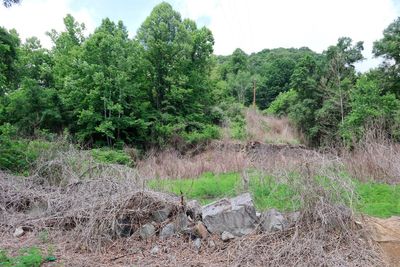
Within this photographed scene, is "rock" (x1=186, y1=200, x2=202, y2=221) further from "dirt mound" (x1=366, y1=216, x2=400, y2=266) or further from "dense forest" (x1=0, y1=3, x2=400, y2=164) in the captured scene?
"dense forest" (x1=0, y1=3, x2=400, y2=164)

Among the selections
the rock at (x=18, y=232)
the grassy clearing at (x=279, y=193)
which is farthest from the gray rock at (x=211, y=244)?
the rock at (x=18, y=232)

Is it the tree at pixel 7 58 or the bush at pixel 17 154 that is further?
the tree at pixel 7 58

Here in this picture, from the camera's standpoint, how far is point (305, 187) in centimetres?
497

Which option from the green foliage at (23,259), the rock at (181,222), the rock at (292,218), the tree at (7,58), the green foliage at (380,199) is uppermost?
the tree at (7,58)

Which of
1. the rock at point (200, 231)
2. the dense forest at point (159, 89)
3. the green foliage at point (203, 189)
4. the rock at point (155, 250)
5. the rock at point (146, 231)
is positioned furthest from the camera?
the dense forest at point (159, 89)

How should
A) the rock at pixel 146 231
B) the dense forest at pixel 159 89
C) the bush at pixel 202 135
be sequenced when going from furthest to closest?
1. the bush at pixel 202 135
2. the dense forest at pixel 159 89
3. the rock at pixel 146 231

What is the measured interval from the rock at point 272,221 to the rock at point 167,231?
1.32 metres

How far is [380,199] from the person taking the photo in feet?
25.1

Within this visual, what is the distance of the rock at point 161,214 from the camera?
5.51 m

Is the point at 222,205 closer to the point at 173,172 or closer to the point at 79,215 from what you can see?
the point at 79,215

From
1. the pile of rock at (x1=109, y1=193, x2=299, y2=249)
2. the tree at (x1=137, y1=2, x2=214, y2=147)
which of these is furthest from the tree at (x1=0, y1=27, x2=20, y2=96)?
the tree at (x1=137, y1=2, x2=214, y2=147)

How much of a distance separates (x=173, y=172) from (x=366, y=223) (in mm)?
7668

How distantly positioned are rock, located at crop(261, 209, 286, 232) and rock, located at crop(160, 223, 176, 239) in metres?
1.32

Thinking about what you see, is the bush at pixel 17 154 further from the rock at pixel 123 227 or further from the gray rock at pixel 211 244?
the gray rock at pixel 211 244
